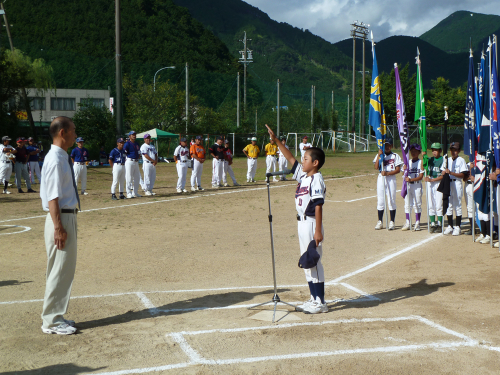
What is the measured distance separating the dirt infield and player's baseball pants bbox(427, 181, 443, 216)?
0.62 m

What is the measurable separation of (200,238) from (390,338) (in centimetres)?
640

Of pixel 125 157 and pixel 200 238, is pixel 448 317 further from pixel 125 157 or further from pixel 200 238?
pixel 125 157

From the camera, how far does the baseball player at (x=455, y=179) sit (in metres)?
11.4

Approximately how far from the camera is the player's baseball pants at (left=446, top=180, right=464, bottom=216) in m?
11.8

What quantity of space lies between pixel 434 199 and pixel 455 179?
0.64m

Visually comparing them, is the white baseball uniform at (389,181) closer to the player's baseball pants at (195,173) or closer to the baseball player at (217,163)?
the player's baseball pants at (195,173)

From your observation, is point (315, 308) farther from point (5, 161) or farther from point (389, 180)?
point (5, 161)

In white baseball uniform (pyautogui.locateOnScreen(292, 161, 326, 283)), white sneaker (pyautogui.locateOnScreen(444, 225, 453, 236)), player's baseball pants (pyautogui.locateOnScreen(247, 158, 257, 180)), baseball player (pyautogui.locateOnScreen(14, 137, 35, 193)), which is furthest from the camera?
player's baseball pants (pyautogui.locateOnScreen(247, 158, 257, 180))

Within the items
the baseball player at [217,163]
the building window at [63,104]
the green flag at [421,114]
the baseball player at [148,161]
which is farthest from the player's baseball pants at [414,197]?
the building window at [63,104]

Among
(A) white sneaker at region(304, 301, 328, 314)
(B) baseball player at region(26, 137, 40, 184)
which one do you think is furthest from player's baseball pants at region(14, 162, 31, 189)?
(A) white sneaker at region(304, 301, 328, 314)

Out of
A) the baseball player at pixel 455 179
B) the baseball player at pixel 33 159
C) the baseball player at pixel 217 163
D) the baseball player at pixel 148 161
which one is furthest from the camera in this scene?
the baseball player at pixel 217 163

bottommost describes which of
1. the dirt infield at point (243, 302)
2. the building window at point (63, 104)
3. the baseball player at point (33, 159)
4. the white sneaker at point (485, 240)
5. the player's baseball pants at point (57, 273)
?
the dirt infield at point (243, 302)

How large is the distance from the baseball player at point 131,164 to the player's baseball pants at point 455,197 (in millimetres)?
10487

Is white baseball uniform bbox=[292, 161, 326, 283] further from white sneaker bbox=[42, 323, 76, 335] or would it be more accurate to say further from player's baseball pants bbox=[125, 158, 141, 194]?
player's baseball pants bbox=[125, 158, 141, 194]
